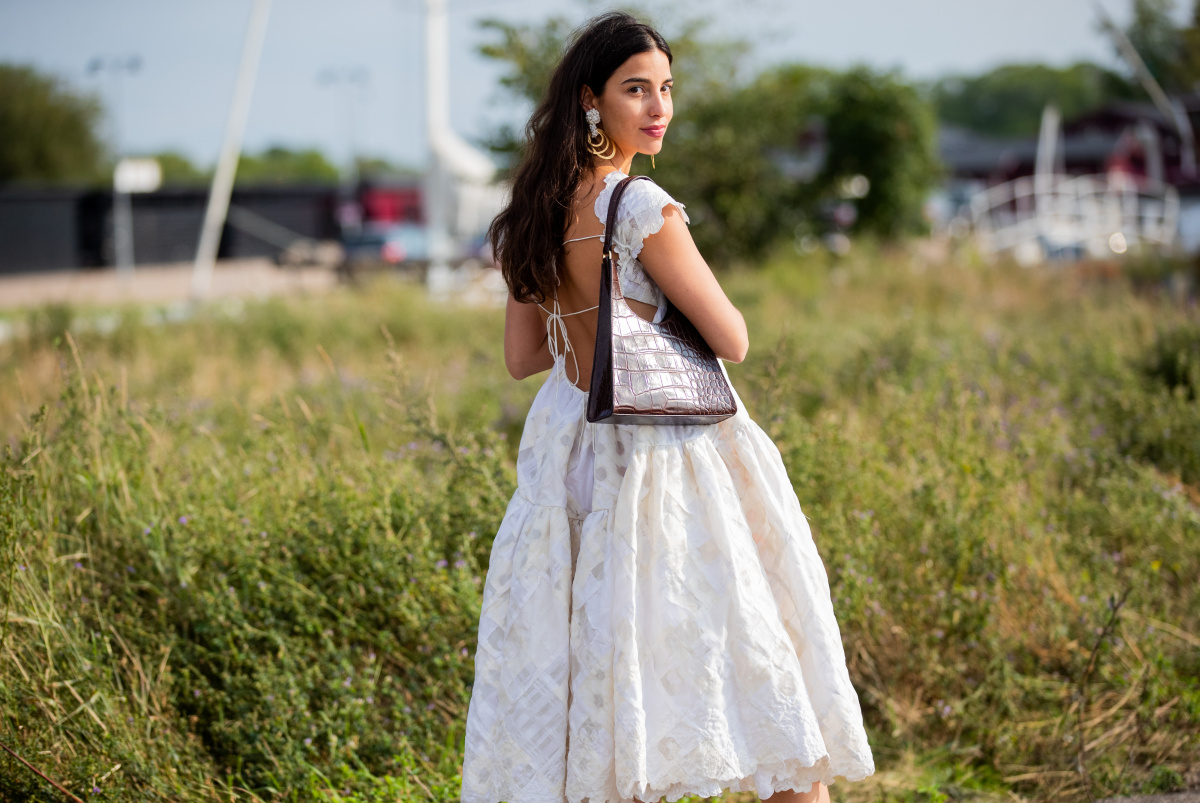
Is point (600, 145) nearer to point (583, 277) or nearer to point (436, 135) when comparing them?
point (583, 277)

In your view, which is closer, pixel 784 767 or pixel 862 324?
pixel 784 767

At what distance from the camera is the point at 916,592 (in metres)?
3.24

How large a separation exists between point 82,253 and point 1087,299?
106 feet

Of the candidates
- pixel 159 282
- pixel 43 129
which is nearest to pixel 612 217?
pixel 159 282

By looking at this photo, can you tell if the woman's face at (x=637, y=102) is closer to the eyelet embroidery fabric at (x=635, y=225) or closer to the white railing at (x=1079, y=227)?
the eyelet embroidery fabric at (x=635, y=225)

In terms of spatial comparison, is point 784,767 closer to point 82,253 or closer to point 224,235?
point 82,253

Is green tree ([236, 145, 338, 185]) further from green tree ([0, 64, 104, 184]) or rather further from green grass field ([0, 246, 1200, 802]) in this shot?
green grass field ([0, 246, 1200, 802])

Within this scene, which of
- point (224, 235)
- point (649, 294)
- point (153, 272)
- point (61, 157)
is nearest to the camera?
point (649, 294)

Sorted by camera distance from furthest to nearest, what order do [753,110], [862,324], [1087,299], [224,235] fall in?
1. [224,235]
2. [753,110]
3. [1087,299]
4. [862,324]

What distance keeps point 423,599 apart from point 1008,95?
128799mm

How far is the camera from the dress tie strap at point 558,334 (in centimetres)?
219

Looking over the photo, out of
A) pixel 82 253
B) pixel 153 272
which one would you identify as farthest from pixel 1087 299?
pixel 82 253

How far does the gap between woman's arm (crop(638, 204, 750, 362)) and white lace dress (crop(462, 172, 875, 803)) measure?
0.14 feet

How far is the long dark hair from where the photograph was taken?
6.81 feet
